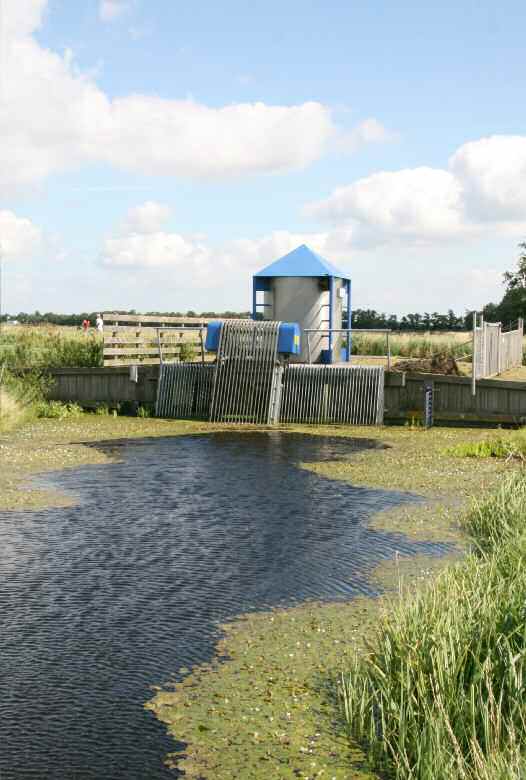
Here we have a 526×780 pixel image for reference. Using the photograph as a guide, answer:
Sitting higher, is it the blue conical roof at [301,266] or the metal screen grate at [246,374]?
the blue conical roof at [301,266]

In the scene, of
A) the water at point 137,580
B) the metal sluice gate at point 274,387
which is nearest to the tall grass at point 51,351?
the metal sluice gate at point 274,387

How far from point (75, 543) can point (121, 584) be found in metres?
1.73

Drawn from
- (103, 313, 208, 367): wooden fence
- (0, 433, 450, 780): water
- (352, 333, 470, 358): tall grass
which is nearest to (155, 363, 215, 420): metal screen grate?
(103, 313, 208, 367): wooden fence

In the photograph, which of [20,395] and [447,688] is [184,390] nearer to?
[20,395]

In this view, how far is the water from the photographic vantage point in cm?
607

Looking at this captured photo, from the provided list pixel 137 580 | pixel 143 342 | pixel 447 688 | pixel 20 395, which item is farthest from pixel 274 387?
pixel 447 688

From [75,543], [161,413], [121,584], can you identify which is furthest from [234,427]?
[121,584]

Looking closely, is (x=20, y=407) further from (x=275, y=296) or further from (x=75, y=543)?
(x=75, y=543)

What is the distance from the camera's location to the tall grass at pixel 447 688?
17.0 feet

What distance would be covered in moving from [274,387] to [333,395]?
4.85 ft

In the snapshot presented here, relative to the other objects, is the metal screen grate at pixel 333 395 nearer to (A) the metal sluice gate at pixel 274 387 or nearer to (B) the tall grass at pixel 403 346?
(A) the metal sluice gate at pixel 274 387

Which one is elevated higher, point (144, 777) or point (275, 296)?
point (275, 296)

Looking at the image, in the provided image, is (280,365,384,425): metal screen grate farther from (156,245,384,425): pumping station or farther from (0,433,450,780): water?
(0,433,450,780): water

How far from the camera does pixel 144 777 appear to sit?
550 centimetres
